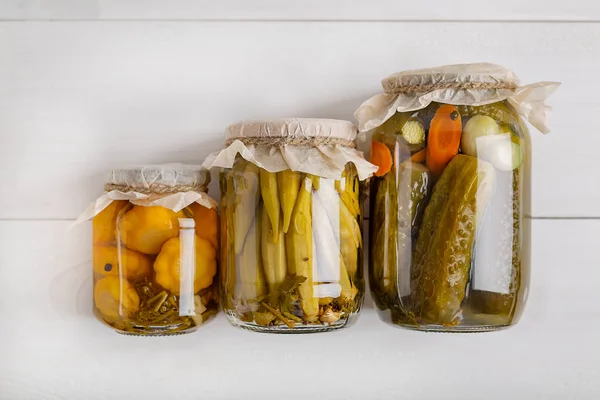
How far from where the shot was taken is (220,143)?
0.92 meters

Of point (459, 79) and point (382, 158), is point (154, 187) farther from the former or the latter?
point (459, 79)

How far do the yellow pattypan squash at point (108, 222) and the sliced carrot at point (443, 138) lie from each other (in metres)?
0.40

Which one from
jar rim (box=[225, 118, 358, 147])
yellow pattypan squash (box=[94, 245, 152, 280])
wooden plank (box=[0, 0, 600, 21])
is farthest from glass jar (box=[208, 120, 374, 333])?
wooden plank (box=[0, 0, 600, 21])

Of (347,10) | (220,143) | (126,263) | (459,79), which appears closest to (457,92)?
(459,79)

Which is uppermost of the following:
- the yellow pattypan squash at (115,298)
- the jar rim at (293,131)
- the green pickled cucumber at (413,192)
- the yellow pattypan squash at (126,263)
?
the jar rim at (293,131)

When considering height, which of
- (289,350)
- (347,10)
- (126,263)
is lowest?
(289,350)

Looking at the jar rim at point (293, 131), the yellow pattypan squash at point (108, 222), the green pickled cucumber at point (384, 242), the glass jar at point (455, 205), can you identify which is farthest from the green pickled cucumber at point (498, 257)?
the yellow pattypan squash at point (108, 222)

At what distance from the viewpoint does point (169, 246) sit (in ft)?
2.61

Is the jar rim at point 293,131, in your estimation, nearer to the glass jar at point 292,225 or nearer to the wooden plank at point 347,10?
A: the glass jar at point 292,225

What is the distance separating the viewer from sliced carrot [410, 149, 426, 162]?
779mm

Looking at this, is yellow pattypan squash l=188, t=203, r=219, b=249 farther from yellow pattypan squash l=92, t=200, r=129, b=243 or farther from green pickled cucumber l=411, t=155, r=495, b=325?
green pickled cucumber l=411, t=155, r=495, b=325

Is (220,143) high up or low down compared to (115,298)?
up

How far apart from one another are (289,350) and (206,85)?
41 centimetres

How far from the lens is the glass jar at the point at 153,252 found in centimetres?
80
